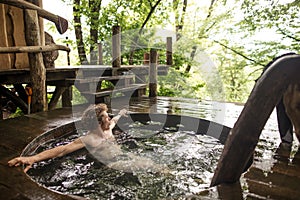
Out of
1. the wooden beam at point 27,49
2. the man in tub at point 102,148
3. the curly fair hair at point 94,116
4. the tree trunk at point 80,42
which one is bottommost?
the man in tub at point 102,148

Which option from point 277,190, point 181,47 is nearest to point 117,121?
point 277,190

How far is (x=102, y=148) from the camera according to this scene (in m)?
3.63

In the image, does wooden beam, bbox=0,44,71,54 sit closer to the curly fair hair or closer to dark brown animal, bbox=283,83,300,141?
the curly fair hair

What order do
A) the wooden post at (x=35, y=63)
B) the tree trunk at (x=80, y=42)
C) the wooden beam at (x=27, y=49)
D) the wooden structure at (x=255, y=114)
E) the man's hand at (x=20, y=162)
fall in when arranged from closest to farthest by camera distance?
the wooden structure at (x=255, y=114) → the man's hand at (x=20, y=162) → the wooden beam at (x=27, y=49) → the wooden post at (x=35, y=63) → the tree trunk at (x=80, y=42)

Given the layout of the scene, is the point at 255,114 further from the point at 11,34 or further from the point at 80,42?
the point at 80,42

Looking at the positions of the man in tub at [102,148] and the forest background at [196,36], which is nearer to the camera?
the man in tub at [102,148]

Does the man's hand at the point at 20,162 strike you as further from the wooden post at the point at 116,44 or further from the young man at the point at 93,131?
the wooden post at the point at 116,44

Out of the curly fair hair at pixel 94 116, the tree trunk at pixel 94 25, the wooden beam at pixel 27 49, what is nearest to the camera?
the curly fair hair at pixel 94 116

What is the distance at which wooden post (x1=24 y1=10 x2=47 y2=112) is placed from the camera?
13.6ft

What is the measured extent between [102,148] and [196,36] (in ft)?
30.4

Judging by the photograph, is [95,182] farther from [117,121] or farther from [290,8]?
[290,8]

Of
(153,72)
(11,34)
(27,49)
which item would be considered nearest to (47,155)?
(27,49)

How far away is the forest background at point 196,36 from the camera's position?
8711 millimetres

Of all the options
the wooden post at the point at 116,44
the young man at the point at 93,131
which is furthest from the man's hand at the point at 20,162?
the wooden post at the point at 116,44
